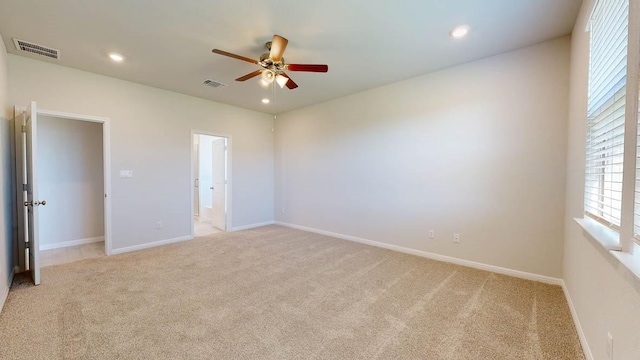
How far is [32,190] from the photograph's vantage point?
2686 mm

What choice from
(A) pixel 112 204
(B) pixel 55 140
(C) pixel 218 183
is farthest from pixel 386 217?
(B) pixel 55 140

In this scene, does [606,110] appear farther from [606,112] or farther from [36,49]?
[36,49]

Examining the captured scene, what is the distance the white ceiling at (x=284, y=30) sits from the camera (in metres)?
2.21

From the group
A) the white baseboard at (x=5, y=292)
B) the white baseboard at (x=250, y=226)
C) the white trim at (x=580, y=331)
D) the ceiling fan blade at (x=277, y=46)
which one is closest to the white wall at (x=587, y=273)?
the white trim at (x=580, y=331)

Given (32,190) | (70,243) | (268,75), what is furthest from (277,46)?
(70,243)

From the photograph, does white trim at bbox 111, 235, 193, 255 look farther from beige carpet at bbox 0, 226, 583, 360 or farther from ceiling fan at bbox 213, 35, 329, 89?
ceiling fan at bbox 213, 35, 329, 89

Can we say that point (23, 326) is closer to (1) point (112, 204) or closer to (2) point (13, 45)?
(1) point (112, 204)

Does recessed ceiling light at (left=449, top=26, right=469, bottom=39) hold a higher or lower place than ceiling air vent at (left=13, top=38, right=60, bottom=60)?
higher

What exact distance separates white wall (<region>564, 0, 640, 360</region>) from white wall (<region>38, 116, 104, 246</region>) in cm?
651

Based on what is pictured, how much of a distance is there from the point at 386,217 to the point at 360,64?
2.40 m

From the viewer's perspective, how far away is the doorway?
5391 mm

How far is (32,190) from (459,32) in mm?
4821

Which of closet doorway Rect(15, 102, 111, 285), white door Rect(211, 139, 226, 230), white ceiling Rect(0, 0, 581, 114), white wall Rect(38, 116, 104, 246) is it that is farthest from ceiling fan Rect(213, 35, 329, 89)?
white wall Rect(38, 116, 104, 246)

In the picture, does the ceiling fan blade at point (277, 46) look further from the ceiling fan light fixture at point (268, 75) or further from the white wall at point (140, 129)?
the white wall at point (140, 129)
